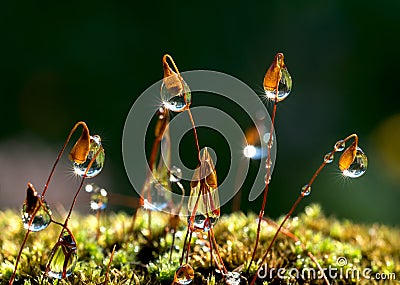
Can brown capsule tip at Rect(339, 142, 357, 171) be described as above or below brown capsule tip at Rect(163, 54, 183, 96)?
below

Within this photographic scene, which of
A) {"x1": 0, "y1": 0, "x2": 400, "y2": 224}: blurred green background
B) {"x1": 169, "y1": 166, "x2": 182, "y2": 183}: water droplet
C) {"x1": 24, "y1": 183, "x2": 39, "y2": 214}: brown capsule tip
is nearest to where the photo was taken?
{"x1": 24, "y1": 183, "x2": 39, "y2": 214}: brown capsule tip

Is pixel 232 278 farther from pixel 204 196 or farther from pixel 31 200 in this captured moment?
pixel 31 200

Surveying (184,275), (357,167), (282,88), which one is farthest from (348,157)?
(184,275)

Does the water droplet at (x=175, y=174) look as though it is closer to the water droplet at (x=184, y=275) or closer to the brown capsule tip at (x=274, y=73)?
the water droplet at (x=184, y=275)

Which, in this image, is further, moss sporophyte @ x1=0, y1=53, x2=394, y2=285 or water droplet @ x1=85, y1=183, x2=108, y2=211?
water droplet @ x1=85, y1=183, x2=108, y2=211

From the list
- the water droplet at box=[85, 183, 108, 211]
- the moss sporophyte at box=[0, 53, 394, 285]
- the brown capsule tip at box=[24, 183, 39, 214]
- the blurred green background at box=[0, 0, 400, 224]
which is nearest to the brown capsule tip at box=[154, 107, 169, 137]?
the moss sporophyte at box=[0, 53, 394, 285]

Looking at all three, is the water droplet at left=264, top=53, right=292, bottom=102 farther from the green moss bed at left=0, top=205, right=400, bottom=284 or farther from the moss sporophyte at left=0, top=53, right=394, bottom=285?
the green moss bed at left=0, top=205, right=400, bottom=284

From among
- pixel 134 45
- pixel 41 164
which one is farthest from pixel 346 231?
pixel 134 45
